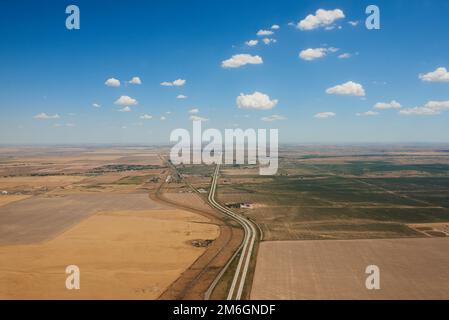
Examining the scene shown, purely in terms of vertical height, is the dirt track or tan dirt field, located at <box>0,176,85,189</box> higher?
tan dirt field, located at <box>0,176,85,189</box>

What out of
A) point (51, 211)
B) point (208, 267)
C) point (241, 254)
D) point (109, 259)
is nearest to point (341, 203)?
point (241, 254)

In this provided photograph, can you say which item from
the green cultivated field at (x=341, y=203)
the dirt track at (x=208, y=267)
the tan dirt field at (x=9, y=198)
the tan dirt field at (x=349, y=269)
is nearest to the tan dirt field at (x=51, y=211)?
the tan dirt field at (x=9, y=198)

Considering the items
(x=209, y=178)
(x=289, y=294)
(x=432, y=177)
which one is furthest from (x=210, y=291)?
(x=432, y=177)

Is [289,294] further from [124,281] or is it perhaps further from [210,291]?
→ [124,281]

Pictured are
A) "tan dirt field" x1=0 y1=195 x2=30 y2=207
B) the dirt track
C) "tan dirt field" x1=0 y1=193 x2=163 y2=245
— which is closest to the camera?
the dirt track

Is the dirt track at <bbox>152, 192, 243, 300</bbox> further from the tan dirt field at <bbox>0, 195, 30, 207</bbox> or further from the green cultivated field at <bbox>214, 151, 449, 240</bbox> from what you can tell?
the tan dirt field at <bbox>0, 195, 30, 207</bbox>

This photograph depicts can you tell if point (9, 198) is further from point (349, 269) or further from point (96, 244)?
point (349, 269)

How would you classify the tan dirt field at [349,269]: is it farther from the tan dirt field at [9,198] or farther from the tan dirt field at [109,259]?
the tan dirt field at [9,198]

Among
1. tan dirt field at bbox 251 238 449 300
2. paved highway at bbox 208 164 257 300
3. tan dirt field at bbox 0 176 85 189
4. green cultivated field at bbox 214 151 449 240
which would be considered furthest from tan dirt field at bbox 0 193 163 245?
tan dirt field at bbox 251 238 449 300
